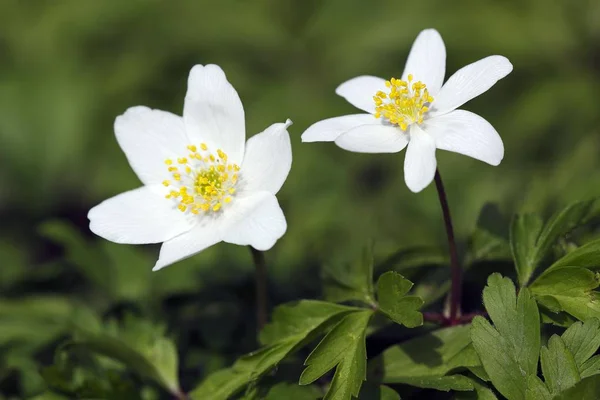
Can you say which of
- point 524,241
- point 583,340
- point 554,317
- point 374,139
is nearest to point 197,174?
point 374,139

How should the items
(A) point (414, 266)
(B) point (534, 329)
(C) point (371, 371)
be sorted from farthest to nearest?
1. (A) point (414, 266)
2. (C) point (371, 371)
3. (B) point (534, 329)

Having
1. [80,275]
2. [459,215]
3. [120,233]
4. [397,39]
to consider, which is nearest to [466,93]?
[120,233]

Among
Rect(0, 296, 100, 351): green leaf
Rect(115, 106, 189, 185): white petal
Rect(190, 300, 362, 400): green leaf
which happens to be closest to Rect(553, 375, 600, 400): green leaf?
Rect(190, 300, 362, 400): green leaf

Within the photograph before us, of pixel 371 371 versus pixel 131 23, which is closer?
pixel 371 371

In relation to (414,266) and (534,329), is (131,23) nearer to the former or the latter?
(414,266)

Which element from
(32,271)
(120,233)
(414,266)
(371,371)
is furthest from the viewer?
(32,271)

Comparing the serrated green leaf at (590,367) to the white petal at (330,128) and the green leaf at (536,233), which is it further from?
the white petal at (330,128)
